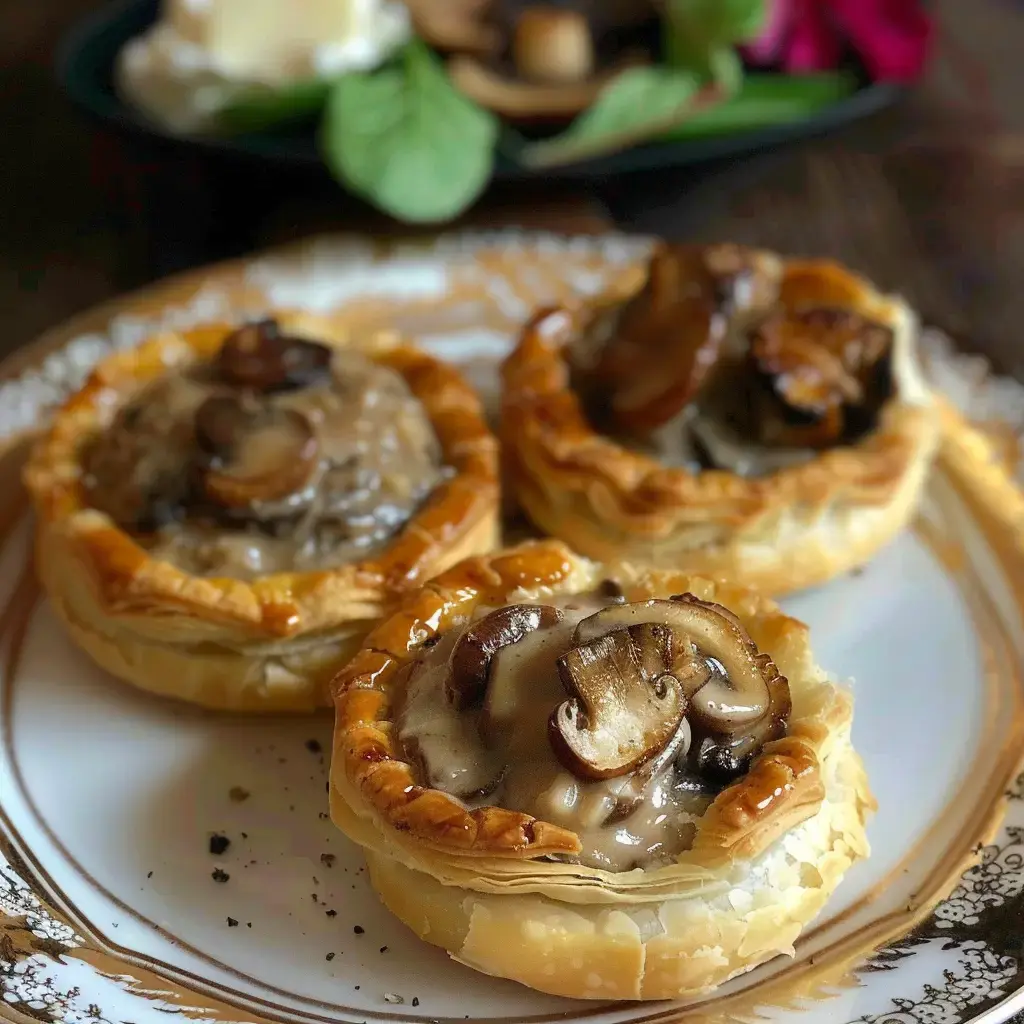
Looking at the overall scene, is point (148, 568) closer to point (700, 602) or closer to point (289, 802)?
point (289, 802)

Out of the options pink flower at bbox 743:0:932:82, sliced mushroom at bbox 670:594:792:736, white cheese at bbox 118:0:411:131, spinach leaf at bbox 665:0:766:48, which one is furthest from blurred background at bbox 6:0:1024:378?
sliced mushroom at bbox 670:594:792:736

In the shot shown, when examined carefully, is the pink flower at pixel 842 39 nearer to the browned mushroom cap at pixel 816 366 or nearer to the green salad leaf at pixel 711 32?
the green salad leaf at pixel 711 32

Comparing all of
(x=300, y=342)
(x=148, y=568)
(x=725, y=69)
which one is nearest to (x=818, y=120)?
(x=725, y=69)

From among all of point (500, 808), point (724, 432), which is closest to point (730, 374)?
point (724, 432)

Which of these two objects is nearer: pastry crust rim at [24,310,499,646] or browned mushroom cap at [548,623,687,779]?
browned mushroom cap at [548,623,687,779]

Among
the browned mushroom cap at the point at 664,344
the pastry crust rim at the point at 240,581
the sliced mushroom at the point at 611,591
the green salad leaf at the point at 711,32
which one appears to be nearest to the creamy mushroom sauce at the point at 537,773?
the sliced mushroom at the point at 611,591

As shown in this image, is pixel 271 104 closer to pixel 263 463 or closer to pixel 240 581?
pixel 263 463

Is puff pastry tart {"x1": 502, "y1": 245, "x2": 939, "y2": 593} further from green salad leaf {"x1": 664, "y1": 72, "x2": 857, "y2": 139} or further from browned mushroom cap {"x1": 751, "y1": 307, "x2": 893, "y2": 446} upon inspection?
green salad leaf {"x1": 664, "y1": 72, "x2": 857, "y2": 139}
